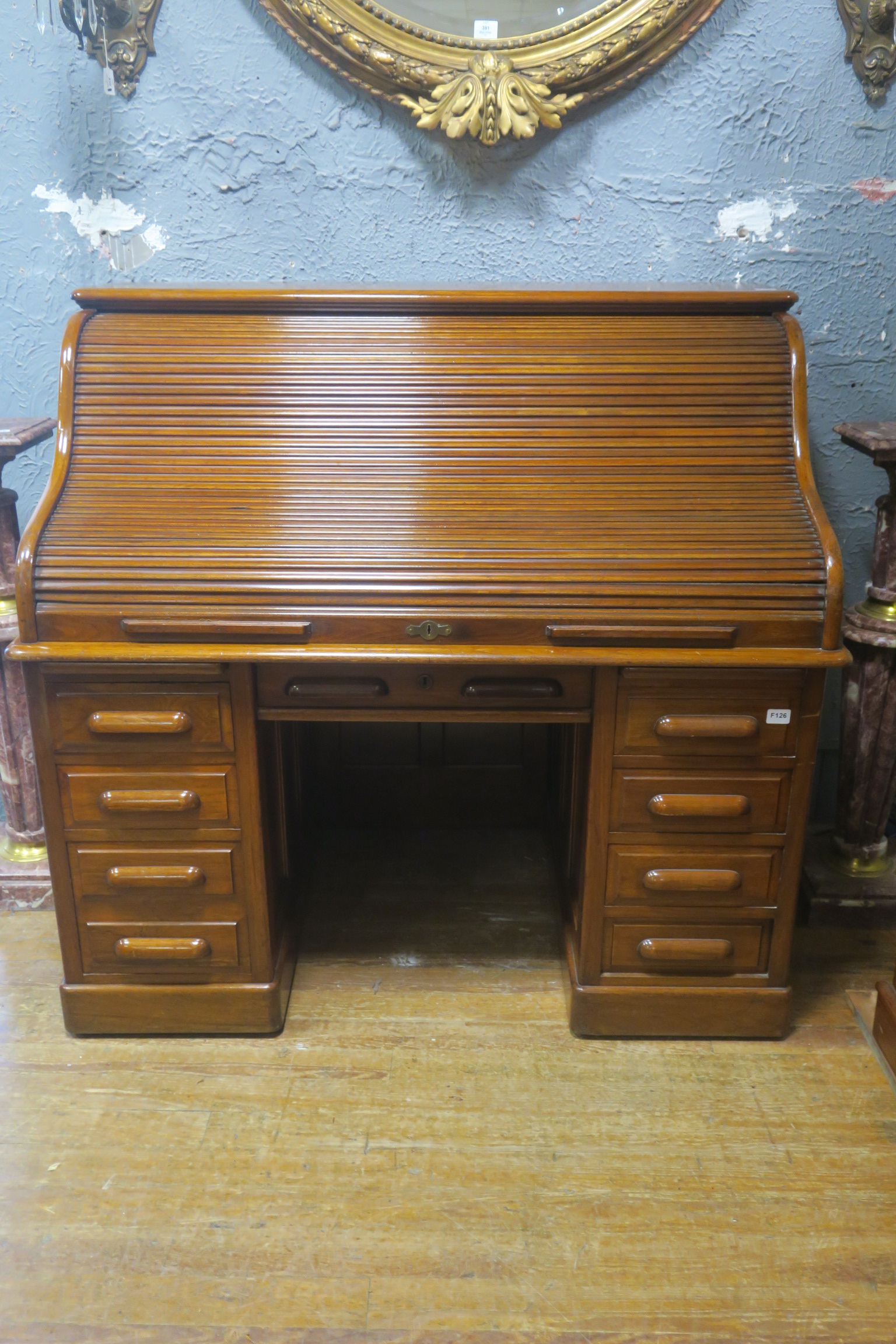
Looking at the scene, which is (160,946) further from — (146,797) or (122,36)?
(122,36)

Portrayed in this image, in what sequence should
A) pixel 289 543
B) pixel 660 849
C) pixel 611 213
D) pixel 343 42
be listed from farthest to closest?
1. pixel 611 213
2. pixel 343 42
3. pixel 660 849
4. pixel 289 543

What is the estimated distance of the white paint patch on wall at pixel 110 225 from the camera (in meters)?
2.43

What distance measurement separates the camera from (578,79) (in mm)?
2314

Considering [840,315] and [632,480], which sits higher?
[840,315]

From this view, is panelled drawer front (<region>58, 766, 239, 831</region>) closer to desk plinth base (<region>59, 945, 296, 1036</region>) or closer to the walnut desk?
the walnut desk

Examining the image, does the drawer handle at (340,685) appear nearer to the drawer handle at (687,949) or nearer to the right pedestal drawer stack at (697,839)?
the right pedestal drawer stack at (697,839)

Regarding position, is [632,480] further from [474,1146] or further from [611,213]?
[474,1146]

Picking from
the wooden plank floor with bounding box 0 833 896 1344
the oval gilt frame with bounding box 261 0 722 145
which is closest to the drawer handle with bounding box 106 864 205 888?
the wooden plank floor with bounding box 0 833 896 1344

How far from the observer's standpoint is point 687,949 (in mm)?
2027

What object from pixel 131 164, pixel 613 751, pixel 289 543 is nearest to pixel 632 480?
pixel 613 751

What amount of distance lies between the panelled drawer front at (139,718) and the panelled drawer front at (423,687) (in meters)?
0.11

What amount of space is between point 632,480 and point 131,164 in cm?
148

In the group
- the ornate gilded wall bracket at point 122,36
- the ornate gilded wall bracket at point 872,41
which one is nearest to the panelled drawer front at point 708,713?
the ornate gilded wall bracket at point 872,41

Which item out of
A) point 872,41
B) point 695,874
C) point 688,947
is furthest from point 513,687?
point 872,41
